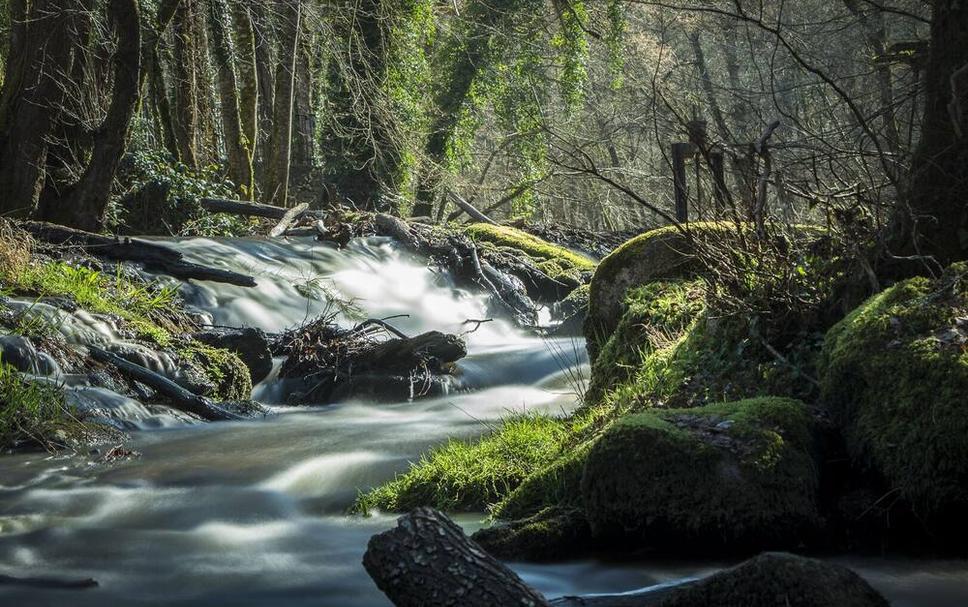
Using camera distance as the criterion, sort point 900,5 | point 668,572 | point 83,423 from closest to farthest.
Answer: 1. point 668,572
2. point 83,423
3. point 900,5

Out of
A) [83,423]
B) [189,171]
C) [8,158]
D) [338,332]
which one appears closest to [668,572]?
[83,423]

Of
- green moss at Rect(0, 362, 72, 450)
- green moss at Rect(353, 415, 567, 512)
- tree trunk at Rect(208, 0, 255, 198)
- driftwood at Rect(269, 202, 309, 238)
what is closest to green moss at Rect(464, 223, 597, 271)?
driftwood at Rect(269, 202, 309, 238)

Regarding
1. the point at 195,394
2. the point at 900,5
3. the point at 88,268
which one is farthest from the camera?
the point at 900,5

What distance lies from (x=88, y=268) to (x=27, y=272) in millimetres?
807

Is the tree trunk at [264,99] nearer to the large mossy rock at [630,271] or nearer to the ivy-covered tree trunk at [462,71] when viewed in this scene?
the ivy-covered tree trunk at [462,71]

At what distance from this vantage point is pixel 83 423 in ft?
25.6

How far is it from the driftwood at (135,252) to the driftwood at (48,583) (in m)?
7.75

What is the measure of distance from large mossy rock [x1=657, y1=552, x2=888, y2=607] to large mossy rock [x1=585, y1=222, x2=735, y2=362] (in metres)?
4.75

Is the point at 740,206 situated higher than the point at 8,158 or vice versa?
the point at 8,158

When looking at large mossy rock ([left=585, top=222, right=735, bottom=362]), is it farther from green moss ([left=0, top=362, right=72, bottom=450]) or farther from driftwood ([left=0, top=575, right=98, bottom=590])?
driftwood ([left=0, top=575, right=98, bottom=590])

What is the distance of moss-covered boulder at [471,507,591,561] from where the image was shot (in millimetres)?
4883

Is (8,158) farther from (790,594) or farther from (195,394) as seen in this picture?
(790,594)

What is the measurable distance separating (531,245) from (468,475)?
484 inches

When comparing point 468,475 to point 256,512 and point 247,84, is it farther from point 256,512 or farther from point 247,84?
point 247,84
